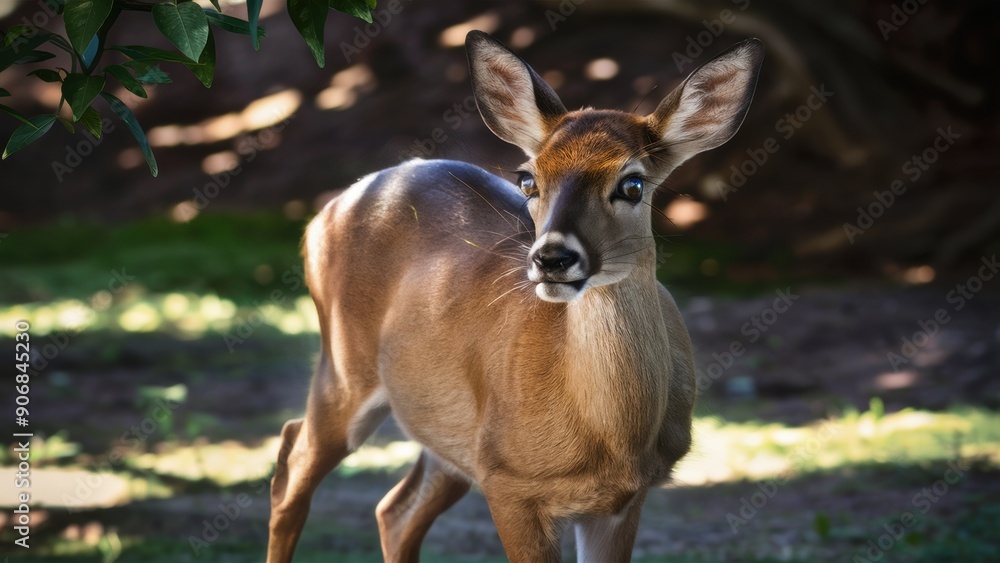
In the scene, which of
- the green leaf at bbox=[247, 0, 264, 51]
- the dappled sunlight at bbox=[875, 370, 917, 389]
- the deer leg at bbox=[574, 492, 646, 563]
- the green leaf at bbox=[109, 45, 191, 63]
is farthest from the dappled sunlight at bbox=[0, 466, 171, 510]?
the dappled sunlight at bbox=[875, 370, 917, 389]

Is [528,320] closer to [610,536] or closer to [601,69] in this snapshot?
[610,536]

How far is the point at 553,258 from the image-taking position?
372 cm

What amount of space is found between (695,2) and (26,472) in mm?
8727

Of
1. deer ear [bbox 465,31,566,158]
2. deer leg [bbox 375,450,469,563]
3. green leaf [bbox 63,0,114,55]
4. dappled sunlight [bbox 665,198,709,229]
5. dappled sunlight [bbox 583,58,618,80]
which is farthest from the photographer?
dappled sunlight [bbox 583,58,618,80]

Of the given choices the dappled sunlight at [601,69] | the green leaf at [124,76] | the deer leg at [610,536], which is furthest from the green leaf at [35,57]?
the dappled sunlight at [601,69]

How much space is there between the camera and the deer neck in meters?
4.07

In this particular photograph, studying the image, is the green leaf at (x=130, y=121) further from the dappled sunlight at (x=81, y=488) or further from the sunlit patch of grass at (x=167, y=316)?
the sunlit patch of grass at (x=167, y=316)

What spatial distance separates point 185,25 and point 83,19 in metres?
0.26

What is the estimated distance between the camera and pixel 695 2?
42.6ft

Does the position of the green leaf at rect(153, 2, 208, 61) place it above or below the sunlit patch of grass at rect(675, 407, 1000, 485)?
above

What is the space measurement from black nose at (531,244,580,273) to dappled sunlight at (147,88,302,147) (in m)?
13.7

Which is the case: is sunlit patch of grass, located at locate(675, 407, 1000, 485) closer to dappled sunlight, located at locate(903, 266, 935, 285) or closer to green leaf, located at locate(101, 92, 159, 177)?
dappled sunlight, located at locate(903, 266, 935, 285)

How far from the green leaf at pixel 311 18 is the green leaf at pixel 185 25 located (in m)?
0.27

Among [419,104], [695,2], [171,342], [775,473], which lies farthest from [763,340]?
[419,104]
